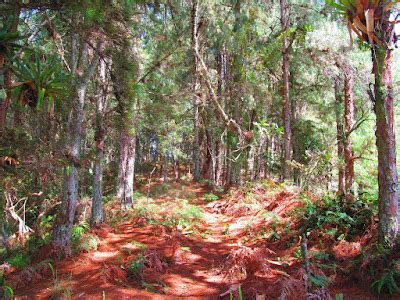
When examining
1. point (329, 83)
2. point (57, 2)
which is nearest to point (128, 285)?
point (57, 2)

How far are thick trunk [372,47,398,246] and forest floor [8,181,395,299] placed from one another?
3.36 ft

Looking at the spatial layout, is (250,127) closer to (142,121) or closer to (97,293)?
(142,121)

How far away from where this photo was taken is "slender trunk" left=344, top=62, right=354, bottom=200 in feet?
24.3

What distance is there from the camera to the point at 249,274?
17.8ft

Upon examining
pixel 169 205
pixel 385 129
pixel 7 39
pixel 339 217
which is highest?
pixel 7 39

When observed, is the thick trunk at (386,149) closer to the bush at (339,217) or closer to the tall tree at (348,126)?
the bush at (339,217)

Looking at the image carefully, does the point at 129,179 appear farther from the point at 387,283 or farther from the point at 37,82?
the point at 387,283

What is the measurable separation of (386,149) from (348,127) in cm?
438

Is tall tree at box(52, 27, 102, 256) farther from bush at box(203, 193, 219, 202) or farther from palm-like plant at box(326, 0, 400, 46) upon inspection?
bush at box(203, 193, 219, 202)

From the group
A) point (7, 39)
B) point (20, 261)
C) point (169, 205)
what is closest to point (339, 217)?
point (7, 39)

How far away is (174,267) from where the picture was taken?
6258 millimetres

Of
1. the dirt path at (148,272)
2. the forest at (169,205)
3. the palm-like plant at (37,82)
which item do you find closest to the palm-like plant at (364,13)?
the forest at (169,205)

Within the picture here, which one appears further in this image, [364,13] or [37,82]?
[364,13]

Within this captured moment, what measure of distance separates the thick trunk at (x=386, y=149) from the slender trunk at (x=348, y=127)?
2.02 metres
